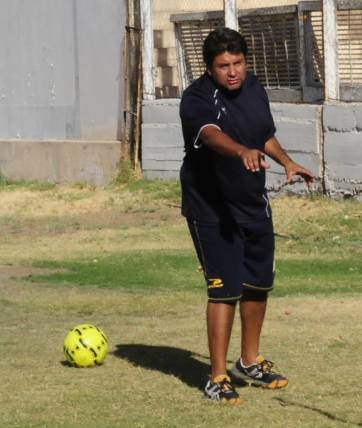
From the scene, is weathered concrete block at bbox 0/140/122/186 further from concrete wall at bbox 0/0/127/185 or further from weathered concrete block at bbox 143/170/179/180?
weathered concrete block at bbox 143/170/179/180

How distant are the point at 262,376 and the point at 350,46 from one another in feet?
25.4

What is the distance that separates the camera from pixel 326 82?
46.7ft

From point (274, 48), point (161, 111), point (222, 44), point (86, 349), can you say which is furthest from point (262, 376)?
point (161, 111)

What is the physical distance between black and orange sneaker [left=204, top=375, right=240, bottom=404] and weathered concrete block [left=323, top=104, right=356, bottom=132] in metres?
7.40

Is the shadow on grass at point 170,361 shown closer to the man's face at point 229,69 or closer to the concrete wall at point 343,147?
the man's face at point 229,69

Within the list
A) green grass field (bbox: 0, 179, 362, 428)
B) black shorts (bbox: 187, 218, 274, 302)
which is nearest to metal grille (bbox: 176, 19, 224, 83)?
green grass field (bbox: 0, 179, 362, 428)

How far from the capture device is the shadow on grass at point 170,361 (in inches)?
295

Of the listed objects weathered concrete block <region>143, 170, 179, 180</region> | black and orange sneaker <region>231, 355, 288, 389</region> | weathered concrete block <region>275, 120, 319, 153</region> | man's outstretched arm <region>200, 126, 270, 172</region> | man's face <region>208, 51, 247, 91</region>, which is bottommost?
black and orange sneaker <region>231, 355, 288, 389</region>

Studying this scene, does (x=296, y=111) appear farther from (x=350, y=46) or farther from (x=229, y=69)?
(x=229, y=69)

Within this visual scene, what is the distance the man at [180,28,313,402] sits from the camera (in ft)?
22.0

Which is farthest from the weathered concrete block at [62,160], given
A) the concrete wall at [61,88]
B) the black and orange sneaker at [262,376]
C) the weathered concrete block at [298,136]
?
the black and orange sneaker at [262,376]

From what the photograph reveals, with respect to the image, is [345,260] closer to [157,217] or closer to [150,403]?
[157,217]

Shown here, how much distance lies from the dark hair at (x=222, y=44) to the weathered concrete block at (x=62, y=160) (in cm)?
1016

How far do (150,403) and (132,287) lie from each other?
427 centimetres
